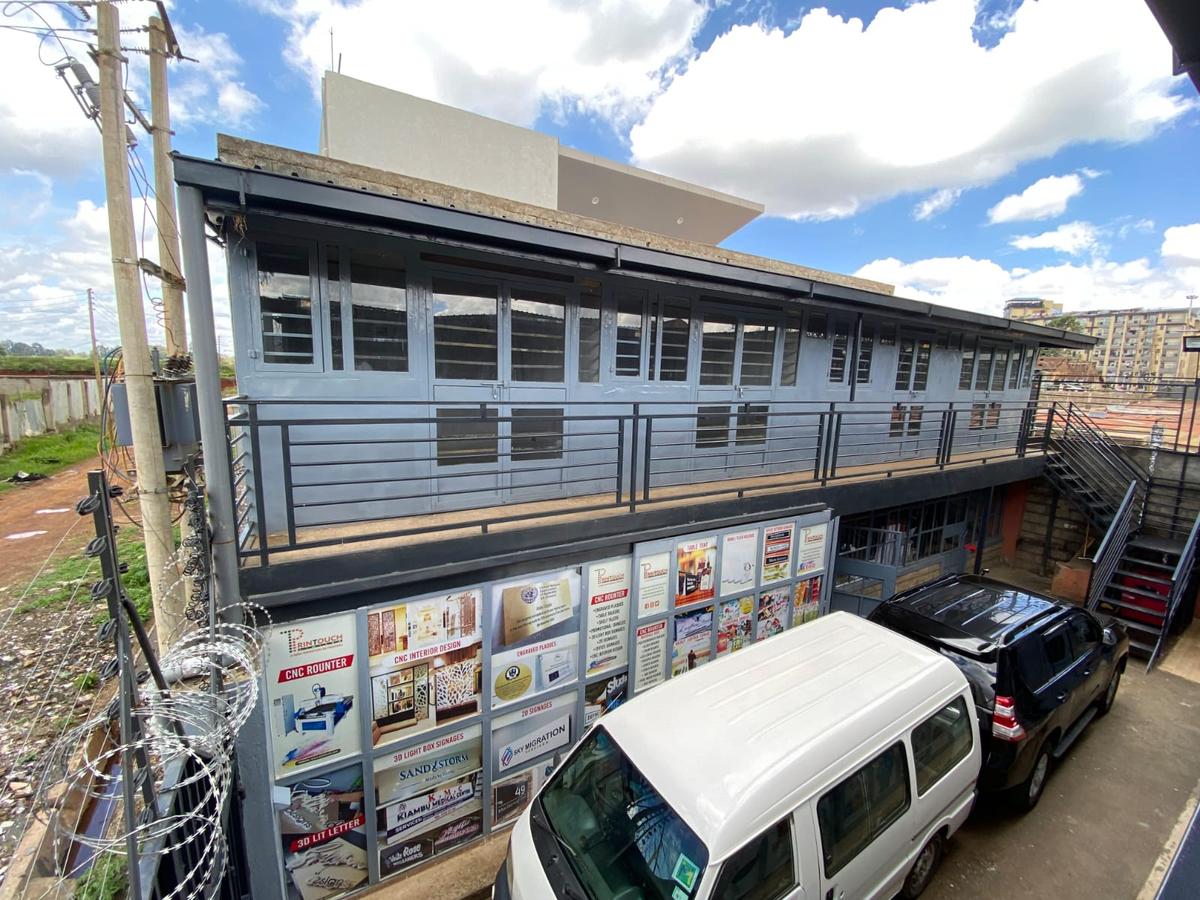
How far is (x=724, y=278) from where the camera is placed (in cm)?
553

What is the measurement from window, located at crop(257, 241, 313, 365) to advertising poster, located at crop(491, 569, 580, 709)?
2.60 meters

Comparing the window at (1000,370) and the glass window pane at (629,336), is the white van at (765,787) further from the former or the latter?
the window at (1000,370)

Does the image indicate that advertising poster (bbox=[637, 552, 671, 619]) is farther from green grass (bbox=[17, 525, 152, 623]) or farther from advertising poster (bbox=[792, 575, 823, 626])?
green grass (bbox=[17, 525, 152, 623])

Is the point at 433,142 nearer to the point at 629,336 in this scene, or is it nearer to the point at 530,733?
the point at 629,336

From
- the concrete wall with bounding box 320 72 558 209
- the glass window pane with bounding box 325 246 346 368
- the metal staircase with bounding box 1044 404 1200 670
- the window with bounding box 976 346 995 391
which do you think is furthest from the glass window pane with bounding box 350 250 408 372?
the window with bounding box 976 346 995 391

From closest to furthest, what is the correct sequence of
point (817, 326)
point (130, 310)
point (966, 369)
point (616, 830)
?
point (616, 830)
point (130, 310)
point (817, 326)
point (966, 369)

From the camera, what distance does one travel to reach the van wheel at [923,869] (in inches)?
146

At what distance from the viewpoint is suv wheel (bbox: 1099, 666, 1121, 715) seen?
6070mm

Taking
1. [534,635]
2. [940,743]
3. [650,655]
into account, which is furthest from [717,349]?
[940,743]

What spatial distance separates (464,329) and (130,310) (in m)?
5.11

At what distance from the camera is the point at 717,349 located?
672cm

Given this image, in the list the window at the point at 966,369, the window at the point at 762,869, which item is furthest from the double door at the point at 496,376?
the window at the point at 966,369

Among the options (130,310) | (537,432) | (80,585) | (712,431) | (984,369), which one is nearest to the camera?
(537,432)

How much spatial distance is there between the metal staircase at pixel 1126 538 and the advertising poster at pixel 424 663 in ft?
31.4
